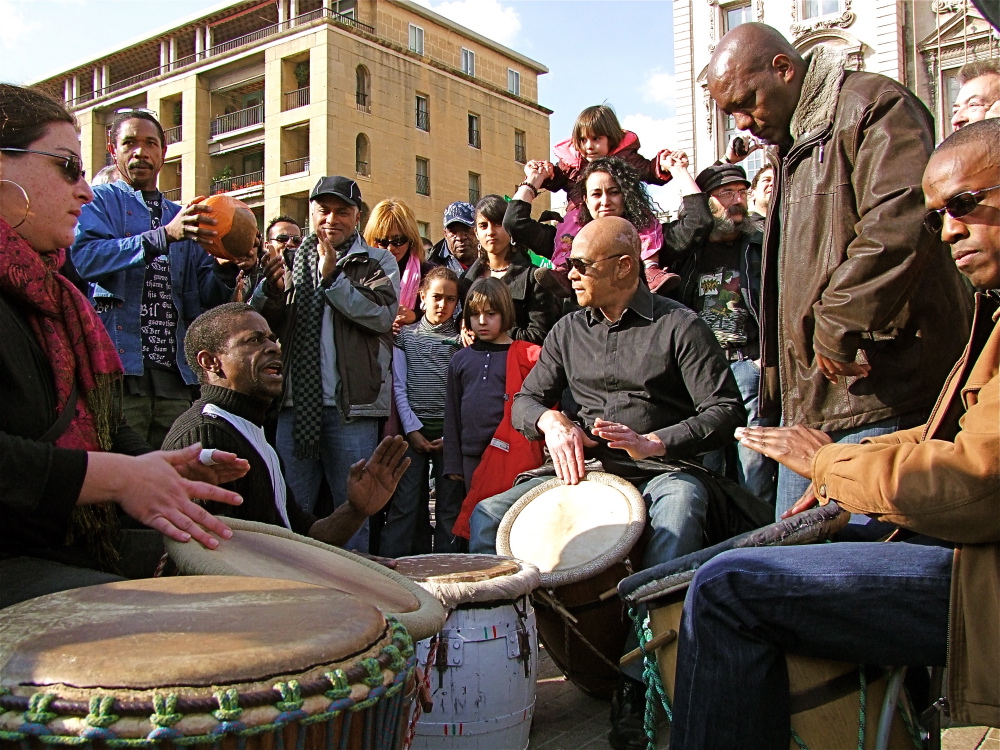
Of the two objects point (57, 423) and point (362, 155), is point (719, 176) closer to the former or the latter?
point (57, 423)

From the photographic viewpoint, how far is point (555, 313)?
214 inches

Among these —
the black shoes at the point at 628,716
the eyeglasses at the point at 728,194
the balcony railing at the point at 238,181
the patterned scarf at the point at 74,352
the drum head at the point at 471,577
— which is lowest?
the black shoes at the point at 628,716

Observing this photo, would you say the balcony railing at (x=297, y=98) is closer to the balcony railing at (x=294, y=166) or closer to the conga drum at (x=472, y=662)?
the balcony railing at (x=294, y=166)

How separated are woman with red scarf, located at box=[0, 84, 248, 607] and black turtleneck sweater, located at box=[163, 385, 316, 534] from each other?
24cm

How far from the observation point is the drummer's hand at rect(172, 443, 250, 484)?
226cm

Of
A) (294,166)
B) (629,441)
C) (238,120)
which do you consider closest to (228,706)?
(629,441)

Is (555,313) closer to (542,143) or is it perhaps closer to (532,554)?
(532,554)

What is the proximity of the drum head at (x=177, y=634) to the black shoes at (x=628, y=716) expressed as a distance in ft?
5.18

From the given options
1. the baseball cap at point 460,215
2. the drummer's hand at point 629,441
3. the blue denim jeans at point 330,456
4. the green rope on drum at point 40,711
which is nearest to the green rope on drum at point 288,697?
the green rope on drum at point 40,711

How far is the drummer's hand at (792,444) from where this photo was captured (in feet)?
7.50

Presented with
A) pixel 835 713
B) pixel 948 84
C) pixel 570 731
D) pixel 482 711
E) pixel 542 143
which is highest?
pixel 542 143

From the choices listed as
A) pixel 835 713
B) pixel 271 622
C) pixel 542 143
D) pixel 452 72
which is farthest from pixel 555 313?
pixel 542 143

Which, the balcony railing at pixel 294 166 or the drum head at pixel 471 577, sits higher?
the balcony railing at pixel 294 166

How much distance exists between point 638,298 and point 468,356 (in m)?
1.42
